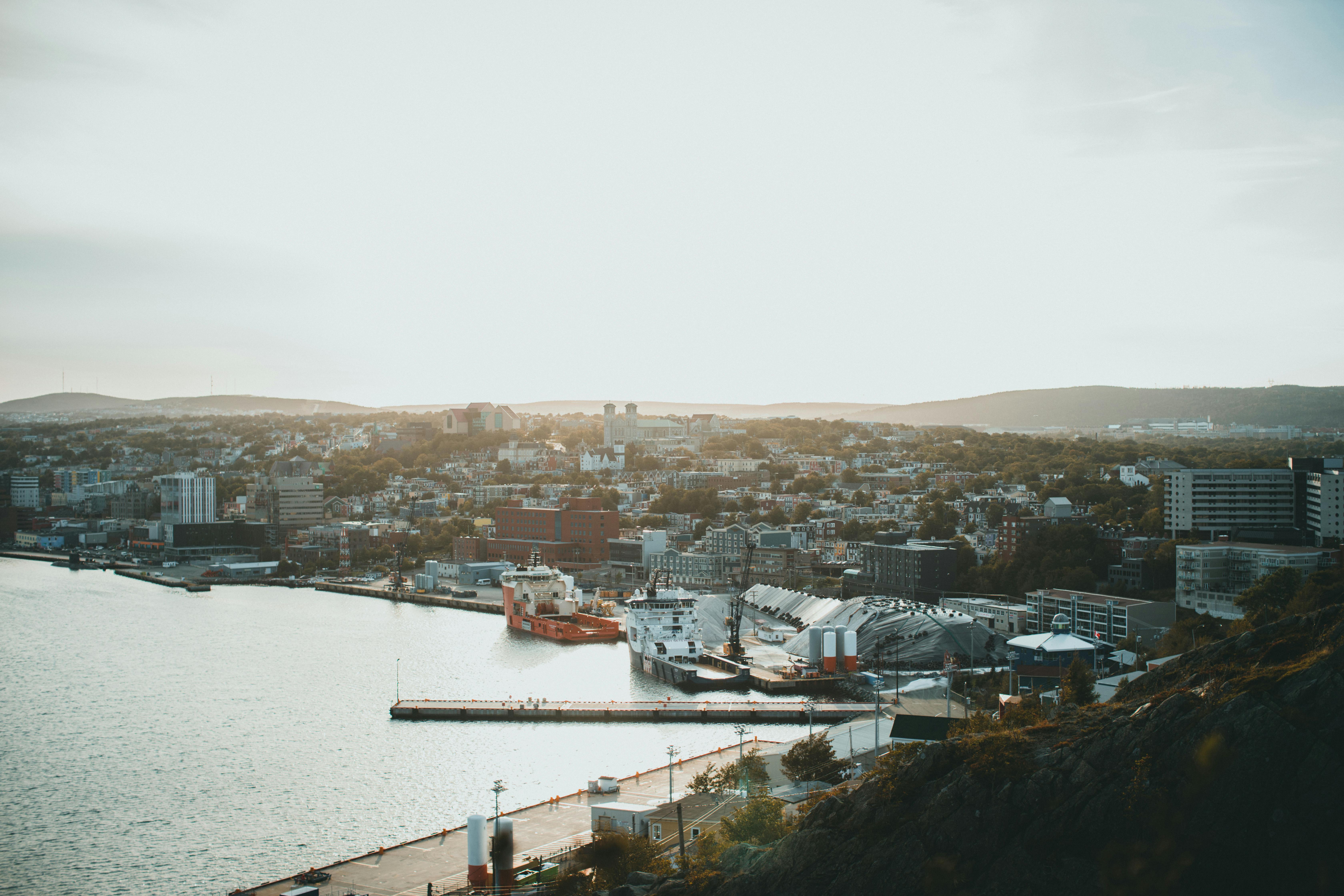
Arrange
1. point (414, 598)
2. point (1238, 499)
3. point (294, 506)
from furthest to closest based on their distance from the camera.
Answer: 1. point (294, 506)
2. point (414, 598)
3. point (1238, 499)

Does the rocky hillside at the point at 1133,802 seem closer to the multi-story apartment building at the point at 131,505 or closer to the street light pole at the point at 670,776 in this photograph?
the street light pole at the point at 670,776

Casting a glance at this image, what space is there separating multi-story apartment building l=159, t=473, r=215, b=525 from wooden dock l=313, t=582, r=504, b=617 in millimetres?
12448

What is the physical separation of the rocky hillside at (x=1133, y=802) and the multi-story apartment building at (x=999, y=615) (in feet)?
Answer: 28.9

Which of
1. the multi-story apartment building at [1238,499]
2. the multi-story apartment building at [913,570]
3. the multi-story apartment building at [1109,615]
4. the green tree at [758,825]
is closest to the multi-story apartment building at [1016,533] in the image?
the multi-story apartment building at [913,570]

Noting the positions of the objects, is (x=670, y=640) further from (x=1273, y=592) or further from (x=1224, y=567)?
(x=1224, y=567)

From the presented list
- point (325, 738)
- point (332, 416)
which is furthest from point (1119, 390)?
point (325, 738)

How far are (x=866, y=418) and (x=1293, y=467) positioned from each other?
266ft

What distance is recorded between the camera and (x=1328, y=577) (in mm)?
11062

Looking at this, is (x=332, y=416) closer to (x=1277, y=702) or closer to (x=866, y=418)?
(x=866, y=418)

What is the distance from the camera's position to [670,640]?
1362 centimetres

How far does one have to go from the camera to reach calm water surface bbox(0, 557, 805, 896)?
7.10m

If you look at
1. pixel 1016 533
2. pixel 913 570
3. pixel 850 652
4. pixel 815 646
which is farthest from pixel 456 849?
pixel 1016 533

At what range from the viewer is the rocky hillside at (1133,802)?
149 inches

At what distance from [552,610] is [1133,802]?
45.9 ft
